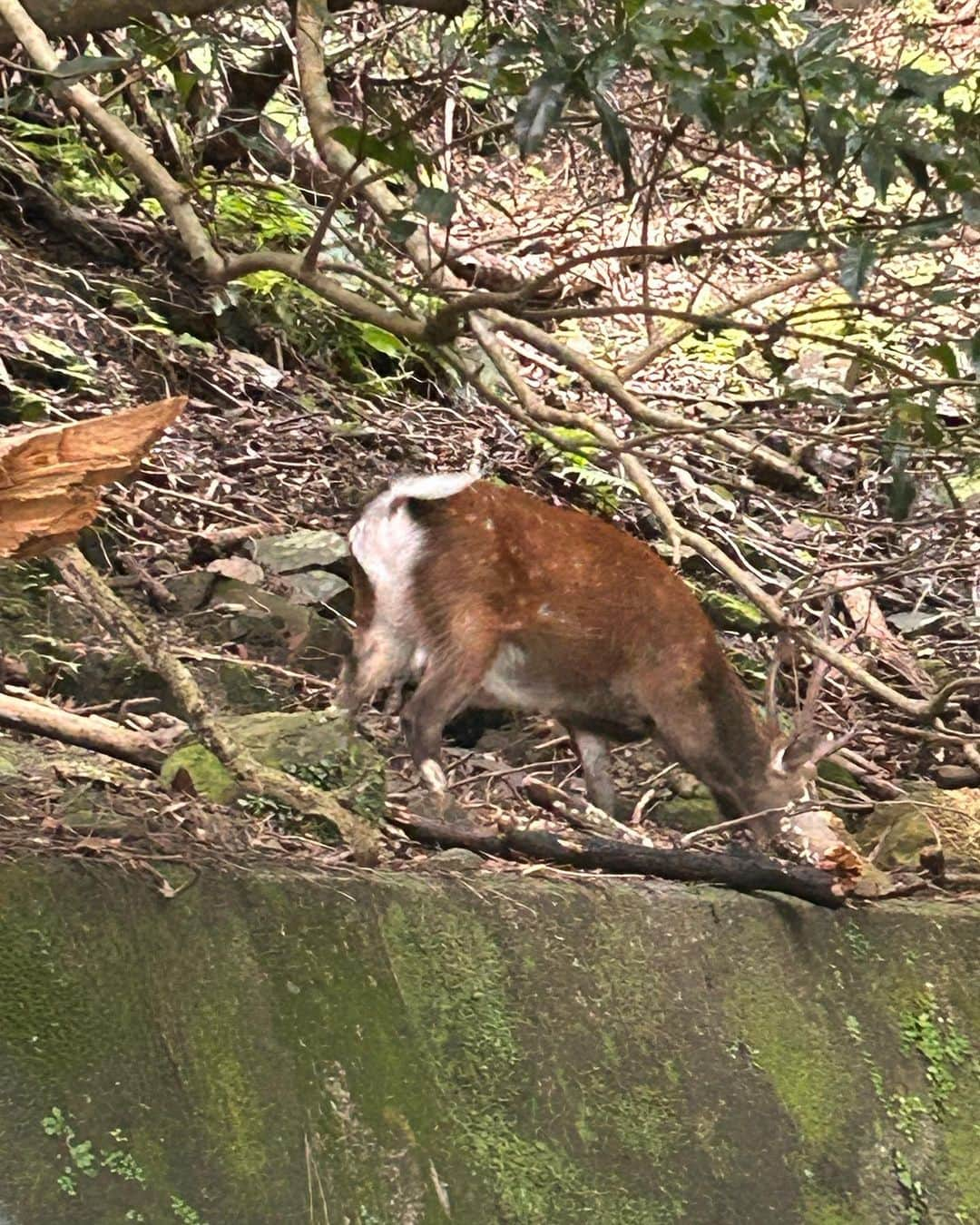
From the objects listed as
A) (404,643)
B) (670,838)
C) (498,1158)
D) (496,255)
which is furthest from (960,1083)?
(496,255)

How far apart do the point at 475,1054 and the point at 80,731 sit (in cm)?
116

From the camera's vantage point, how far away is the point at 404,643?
5027mm

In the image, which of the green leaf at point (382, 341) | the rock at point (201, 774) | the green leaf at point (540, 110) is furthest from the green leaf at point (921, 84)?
the green leaf at point (382, 341)

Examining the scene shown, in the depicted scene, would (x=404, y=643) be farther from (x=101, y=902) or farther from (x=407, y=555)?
(x=101, y=902)

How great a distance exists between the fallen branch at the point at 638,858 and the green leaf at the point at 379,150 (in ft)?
5.49

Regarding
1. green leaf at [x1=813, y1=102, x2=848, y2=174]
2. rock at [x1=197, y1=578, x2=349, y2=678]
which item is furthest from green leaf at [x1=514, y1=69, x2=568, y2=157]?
rock at [x1=197, y1=578, x2=349, y2=678]

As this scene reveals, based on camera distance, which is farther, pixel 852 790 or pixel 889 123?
pixel 852 790

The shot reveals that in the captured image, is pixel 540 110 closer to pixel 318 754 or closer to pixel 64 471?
pixel 64 471

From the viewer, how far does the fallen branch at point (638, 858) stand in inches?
156

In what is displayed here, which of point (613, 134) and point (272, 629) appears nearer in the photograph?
point (613, 134)

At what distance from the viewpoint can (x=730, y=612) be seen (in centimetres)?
686

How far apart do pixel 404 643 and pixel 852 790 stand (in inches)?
73.8

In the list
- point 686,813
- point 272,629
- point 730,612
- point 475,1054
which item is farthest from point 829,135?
point 730,612

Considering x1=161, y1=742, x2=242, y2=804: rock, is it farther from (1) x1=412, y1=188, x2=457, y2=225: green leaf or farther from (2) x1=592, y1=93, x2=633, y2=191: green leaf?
(2) x1=592, y1=93, x2=633, y2=191: green leaf
